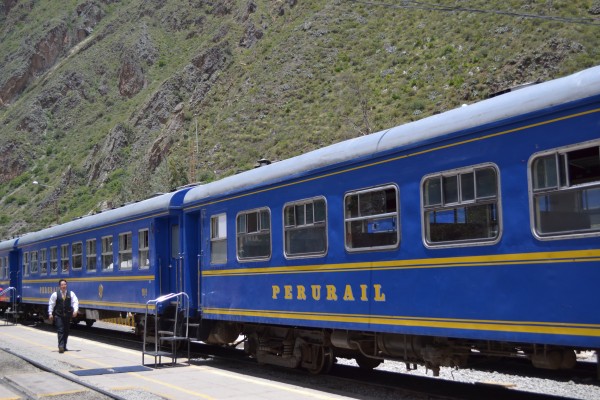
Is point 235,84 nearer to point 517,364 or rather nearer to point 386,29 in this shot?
point 386,29

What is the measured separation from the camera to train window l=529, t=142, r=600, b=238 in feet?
22.6

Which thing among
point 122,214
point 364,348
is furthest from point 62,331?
point 364,348

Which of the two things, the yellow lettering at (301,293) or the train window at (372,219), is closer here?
the train window at (372,219)

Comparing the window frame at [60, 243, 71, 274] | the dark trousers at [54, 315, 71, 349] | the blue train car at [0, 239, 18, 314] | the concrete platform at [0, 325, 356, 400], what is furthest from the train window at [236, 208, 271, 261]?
the blue train car at [0, 239, 18, 314]

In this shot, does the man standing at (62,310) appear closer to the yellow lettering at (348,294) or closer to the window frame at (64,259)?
the window frame at (64,259)

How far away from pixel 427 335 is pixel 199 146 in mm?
53084

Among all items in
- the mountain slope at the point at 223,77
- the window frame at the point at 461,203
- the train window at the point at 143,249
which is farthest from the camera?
the mountain slope at the point at 223,77

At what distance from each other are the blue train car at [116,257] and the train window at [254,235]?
2811mm

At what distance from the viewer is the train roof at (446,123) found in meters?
7.24

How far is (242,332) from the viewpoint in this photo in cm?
1384

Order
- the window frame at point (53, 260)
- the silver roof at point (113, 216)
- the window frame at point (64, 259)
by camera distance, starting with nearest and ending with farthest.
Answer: the silver roof at point (113, 216), the window frame at point (64, 259), the window frame at point (53, 260)

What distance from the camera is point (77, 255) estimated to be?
837 inches

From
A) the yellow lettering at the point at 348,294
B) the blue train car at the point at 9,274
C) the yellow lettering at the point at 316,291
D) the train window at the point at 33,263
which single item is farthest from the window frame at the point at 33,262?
the yellow lettering at the point at 348,294

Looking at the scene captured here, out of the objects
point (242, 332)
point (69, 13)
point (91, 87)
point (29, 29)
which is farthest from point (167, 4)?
point (242, 332)
